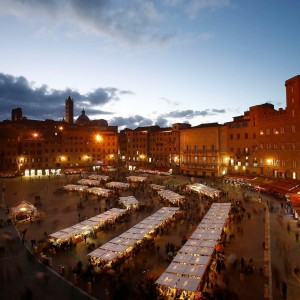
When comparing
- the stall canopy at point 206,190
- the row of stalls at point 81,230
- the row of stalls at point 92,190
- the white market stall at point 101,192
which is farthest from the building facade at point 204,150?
the row of stalls at point 81,230

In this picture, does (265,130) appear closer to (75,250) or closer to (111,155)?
(75,250)

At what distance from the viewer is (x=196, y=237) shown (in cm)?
2270

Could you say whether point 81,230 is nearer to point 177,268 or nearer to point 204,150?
point 177,268

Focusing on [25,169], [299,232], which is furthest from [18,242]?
[25,169]

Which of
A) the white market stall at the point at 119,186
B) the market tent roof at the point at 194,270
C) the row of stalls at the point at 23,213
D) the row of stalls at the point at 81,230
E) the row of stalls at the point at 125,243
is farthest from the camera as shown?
the white market stall at the point at 119,186

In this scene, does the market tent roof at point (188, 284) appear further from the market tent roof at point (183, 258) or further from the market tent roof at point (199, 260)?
the market tent roof at point (183, 258)

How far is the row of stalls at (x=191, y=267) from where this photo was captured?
15.6 metres

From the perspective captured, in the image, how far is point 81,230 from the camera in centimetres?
2616

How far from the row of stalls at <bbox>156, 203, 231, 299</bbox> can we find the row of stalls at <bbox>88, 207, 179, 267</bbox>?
13.8ft

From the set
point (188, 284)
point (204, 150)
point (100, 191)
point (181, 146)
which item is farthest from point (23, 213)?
point (181, 146)

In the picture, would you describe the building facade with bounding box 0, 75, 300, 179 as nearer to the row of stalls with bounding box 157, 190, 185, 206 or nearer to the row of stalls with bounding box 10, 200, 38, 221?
the row of stalls with bounding box 157, 190, 185, 206

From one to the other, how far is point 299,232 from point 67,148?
71379 millimetres

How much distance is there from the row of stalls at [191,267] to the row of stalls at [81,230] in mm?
9993

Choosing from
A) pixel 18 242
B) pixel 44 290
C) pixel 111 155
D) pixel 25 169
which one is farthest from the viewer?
pixel 111 155
